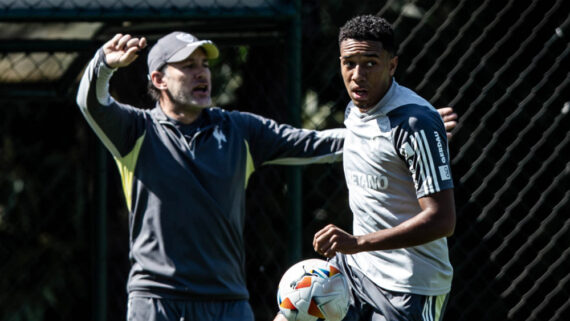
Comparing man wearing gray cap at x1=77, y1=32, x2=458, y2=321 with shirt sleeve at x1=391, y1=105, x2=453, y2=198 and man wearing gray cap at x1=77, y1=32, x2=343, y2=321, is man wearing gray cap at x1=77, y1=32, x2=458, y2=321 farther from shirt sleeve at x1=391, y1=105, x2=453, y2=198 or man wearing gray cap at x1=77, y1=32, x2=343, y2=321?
shirt sleeve at x1=391, y1=105, x2=453, y2=198

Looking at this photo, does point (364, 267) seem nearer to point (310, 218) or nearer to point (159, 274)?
point (159, 274)

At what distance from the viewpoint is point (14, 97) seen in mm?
4496

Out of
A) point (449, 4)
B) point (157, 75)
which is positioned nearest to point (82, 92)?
point (157, 75)

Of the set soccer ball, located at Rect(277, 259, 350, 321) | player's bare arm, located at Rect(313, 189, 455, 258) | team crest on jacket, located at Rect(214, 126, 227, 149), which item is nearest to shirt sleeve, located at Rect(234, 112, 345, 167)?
team crest on jacket, located at Rect(214, 126, 227, 149)

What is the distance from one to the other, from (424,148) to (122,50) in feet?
4.25

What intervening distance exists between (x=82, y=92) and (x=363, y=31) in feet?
4.01

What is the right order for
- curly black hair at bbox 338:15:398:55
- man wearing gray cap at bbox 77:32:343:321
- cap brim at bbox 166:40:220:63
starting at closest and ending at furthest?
curly black hair at bbox 338:15:398:55 < man wearing gray cap at bbox 77:32:343:321 < cap brim at bbox 166:40:220:63

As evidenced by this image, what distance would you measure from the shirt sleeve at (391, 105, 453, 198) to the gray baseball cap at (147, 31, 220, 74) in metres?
1.08

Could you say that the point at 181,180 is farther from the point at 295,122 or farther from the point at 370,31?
the point at 370,31

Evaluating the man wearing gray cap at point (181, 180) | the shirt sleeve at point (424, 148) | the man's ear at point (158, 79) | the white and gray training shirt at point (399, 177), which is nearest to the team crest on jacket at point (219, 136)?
the man wearing gray cap at point (181, 180)

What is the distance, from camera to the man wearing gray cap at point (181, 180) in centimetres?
361

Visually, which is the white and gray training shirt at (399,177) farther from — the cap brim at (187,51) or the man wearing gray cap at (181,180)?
the cap brim at (187,51)

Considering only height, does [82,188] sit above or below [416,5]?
below

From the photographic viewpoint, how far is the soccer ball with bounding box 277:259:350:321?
3.28 m
